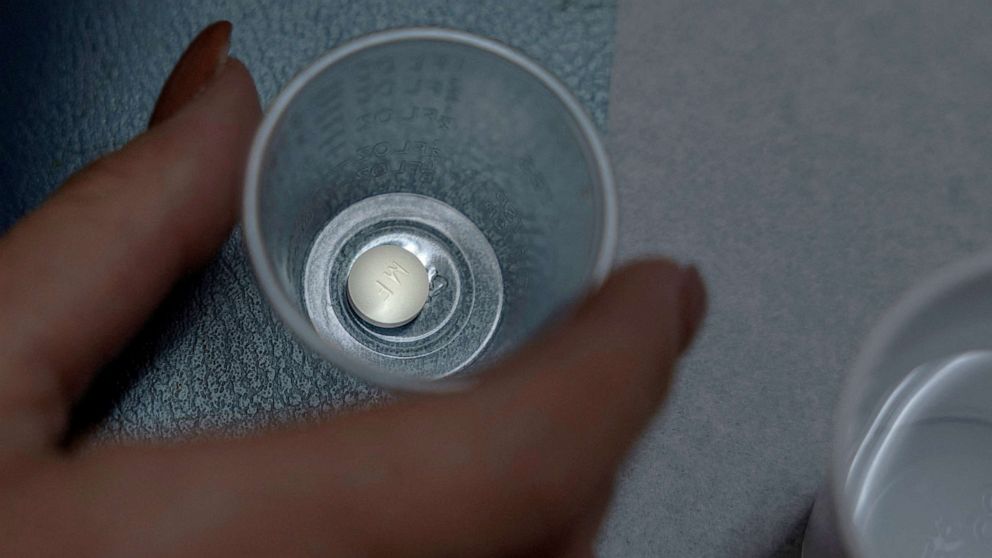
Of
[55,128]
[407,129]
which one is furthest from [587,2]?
[55,128]

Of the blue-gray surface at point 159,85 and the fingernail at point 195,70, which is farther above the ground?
the fingernail at point 195,70

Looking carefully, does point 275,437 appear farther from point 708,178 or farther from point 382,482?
point 708,178

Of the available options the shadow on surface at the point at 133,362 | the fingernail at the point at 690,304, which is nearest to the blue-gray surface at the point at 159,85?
the shadow on surface at the point at 133,362

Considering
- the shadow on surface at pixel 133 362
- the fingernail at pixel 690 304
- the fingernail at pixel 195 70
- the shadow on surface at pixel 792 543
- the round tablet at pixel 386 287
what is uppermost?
the fingernail at pixel 195 70

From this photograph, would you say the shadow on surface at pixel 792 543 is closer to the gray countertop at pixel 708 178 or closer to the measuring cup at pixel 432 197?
the gray countertop at pixel 708 178

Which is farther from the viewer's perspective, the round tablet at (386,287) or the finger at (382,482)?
the round tablet at (386,287)

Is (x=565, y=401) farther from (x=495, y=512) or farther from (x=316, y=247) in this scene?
(x=316, y=247)
